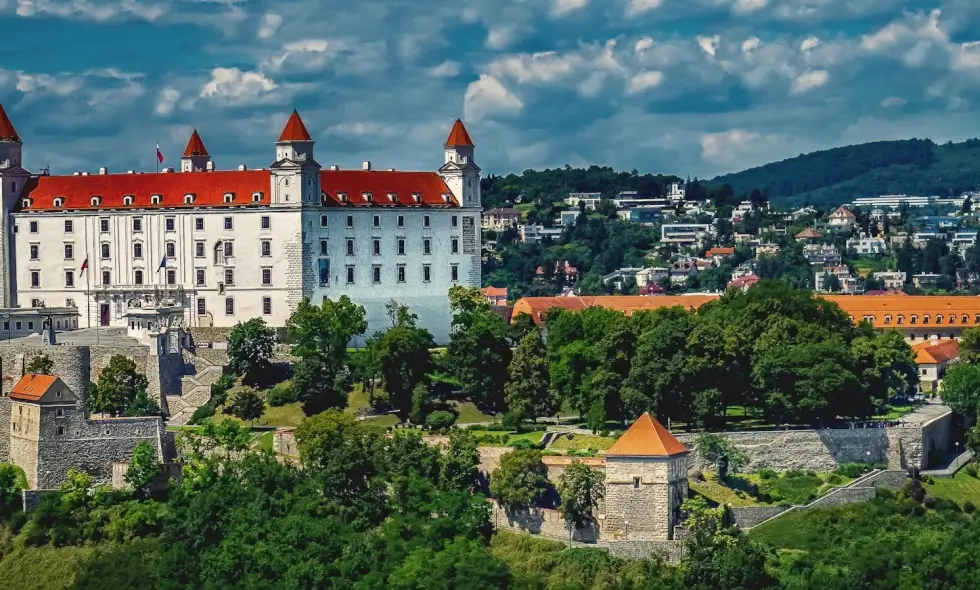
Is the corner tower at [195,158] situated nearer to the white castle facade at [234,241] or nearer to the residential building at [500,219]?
the white castle facade at [234,241]

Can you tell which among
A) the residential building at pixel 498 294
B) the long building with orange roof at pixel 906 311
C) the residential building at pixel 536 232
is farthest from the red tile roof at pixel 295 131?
the residential building at pixel 536 232

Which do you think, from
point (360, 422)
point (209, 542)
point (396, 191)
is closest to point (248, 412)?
point (360, 422)

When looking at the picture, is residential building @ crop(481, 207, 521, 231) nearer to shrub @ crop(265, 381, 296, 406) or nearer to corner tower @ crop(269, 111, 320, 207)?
corner tower @ crop(269, 111, 320, 207)

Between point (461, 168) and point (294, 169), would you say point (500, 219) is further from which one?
point (294, 169)

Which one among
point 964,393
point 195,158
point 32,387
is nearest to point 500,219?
point 195,158

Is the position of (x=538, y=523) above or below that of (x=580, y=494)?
below
